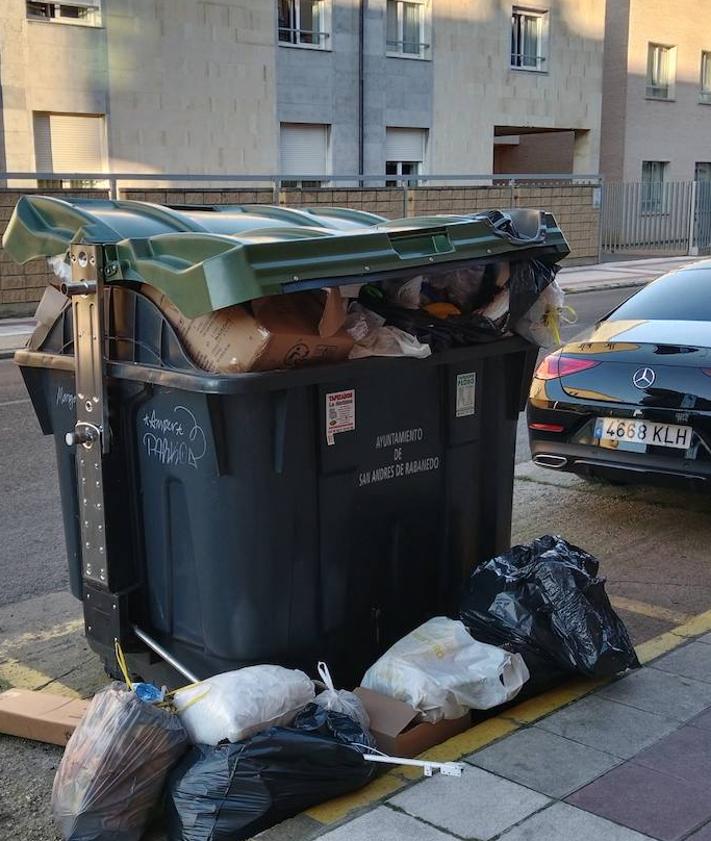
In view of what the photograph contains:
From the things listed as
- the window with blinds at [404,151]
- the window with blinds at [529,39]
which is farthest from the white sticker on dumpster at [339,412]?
the window with blinds at [529,39]

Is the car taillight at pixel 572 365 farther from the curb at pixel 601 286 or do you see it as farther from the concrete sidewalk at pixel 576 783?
the curb at pixel 601 286

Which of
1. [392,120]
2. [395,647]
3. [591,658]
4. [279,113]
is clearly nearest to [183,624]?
[395,647]

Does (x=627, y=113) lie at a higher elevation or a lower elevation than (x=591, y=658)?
higher

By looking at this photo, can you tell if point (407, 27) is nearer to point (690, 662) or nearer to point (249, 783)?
point (690, 662)

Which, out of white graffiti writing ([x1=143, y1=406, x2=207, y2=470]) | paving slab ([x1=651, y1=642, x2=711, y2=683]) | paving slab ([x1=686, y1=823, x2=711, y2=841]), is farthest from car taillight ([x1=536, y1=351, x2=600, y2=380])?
paving slab ([x1=686, y1=823, x2=711, y2=841])

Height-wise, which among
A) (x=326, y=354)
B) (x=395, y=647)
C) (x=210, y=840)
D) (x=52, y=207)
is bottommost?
(x=210, y=840)

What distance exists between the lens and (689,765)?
10.5 ft

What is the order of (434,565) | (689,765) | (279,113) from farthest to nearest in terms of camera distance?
(279,113)
(434,565)
(689,765)

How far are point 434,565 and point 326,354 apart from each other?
3.45ft

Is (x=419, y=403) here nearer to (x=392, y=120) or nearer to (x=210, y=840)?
(x=210, y=840)

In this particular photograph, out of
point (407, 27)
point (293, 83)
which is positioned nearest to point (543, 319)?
point (293, 83)

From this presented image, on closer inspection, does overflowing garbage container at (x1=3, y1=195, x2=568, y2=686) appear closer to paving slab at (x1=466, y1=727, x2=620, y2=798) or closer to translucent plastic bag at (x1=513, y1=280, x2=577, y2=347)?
translucent plastic bag at (x1=513, y1=280, x2=577, y2=347)

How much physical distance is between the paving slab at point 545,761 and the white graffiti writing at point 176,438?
1.29 m

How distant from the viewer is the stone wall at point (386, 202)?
1639 cm
